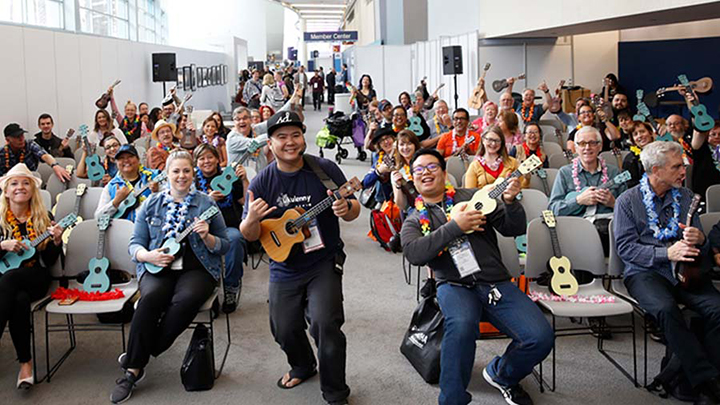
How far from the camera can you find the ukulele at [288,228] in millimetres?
3541

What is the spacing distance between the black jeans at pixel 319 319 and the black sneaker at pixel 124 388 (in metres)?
0.84

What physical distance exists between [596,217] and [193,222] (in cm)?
259

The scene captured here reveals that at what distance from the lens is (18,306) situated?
384cm

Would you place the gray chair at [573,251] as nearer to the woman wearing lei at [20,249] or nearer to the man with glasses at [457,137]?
the woman wearing lei at [20,249]

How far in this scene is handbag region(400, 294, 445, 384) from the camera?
376cm

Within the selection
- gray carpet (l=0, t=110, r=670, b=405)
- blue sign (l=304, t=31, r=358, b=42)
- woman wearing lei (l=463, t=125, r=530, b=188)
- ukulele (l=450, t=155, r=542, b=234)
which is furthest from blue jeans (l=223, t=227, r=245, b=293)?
blue sign (l=304, t=31, r=358, b=42)

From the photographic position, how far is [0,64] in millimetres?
8227

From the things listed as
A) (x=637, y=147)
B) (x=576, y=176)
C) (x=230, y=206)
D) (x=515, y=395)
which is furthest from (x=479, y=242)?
(x=637, y=147)

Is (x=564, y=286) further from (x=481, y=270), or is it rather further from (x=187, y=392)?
(x=187, y=392)

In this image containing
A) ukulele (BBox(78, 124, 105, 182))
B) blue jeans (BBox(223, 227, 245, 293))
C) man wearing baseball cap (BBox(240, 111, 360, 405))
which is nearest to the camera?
man wearing baseball cap (BBox(240, 111, 360, 405))

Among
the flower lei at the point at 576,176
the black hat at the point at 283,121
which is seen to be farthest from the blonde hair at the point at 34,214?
the flower lei at the point at 576,176

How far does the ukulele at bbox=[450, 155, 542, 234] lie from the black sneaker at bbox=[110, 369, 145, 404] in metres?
1.95

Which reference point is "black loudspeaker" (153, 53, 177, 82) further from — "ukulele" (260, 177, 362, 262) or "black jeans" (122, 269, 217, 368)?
"ukulele" (260, 177, 362, 262)

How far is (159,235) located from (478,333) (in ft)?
6.27
